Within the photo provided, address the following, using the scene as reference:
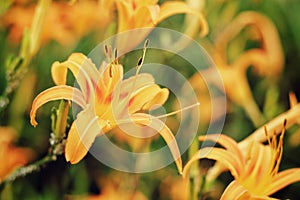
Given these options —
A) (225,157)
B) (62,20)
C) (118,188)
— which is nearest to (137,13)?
(225,157)

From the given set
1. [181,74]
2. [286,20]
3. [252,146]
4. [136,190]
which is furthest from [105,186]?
[286,20]

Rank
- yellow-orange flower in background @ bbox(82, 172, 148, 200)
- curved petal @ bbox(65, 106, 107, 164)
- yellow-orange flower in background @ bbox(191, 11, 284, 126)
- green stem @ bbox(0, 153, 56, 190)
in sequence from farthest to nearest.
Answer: yellow-orange flower in background @ bbox(191, 11, 284, 126) < yellow-orange flower in background @ bbox(82, 172, 148, 200) < green stem @ bbox(0, 153, 56, 190) < curved petal @ bbox(65, 106, 107, 164)

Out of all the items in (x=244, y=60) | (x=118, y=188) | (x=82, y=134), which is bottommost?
(x=118, y=188)

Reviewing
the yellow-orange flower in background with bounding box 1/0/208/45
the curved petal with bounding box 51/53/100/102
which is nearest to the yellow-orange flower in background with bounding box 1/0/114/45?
the yellow-orange flower in background with bounding box 1/0/208/45

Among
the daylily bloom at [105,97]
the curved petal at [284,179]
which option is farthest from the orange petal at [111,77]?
the curved petal at [284,179]

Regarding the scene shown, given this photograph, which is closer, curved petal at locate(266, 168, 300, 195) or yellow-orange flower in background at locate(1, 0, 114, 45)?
curved petal at locate(266, 168, 300, 195)

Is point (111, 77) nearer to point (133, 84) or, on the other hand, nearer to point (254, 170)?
point (133, 84)

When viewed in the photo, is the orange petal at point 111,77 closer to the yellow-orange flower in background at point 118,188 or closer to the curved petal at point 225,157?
the curved petal at point 225,157

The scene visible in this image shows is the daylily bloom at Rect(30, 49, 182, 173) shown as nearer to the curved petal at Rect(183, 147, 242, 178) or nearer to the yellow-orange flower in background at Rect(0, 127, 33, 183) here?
the curved petal at Rect(183, 147, 242, 178)
